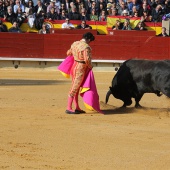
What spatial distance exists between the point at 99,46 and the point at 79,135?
36.5 feet

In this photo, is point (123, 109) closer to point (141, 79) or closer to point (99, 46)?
point (141, 79)

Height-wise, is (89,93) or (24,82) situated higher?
(89,93)

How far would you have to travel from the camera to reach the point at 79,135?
298 inches

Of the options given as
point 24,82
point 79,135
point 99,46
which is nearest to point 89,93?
point 79,135

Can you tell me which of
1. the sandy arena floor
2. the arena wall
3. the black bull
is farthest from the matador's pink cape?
the arena wall

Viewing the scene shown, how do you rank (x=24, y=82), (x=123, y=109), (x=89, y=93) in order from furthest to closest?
(x=24, y=82) < (x=123, y=109) < (x=89, y=93)

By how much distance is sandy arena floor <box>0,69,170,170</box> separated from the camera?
6145 millimetres

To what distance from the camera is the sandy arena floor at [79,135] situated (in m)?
6.14

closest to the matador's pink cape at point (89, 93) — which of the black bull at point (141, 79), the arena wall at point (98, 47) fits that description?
the black bull at point (141, 79)

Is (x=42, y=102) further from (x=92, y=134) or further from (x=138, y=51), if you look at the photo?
(x=138, y=51)

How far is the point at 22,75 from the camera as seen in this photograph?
54.1 ft

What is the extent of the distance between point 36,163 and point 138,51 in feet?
42.1

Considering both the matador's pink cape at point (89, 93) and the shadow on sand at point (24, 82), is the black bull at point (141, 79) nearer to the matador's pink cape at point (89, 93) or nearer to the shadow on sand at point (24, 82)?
the matador's pink cape at point (89, 93)

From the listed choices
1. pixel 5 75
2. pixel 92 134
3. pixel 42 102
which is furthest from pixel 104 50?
pixel 92 134
